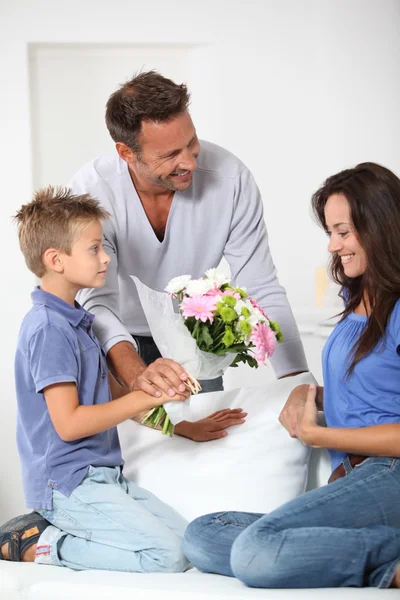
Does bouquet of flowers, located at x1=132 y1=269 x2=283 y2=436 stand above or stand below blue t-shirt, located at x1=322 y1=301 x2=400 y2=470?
above

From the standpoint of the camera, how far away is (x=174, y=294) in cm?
221

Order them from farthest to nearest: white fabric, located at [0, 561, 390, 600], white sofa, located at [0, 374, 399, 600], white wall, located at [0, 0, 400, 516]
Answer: white wall, located at [0, 0, 400, 516] → white sofa, located at [0, 374, 399, 600] → white fabric, located at [0, 561, 390, 600]

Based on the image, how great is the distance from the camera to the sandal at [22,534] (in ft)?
7.12

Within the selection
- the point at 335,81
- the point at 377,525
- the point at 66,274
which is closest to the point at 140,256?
the point at 66,274

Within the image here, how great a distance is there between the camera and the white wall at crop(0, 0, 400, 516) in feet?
16.2

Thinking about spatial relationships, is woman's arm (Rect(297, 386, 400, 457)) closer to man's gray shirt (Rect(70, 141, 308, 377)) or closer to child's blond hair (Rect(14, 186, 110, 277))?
man's gray shirt (Rect(70, 141, 308, 377))

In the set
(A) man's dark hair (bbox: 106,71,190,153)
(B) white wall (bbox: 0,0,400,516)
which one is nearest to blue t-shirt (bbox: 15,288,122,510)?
(A) man's dark hair (bbox: 106,71,190,153)

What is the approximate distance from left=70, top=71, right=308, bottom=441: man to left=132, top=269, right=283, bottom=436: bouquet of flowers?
398mm

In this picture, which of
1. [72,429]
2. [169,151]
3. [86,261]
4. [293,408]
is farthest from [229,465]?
[169,151]

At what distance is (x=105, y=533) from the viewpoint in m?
2.11

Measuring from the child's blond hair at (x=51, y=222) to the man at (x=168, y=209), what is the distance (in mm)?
361

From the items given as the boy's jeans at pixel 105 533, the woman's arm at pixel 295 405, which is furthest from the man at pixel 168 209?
the boy's jeans at pixel 105 533

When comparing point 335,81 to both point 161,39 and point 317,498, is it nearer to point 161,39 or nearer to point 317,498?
point 161,39

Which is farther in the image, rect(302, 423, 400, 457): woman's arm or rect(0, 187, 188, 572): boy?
rect(0, 187, 188, 572): boy
